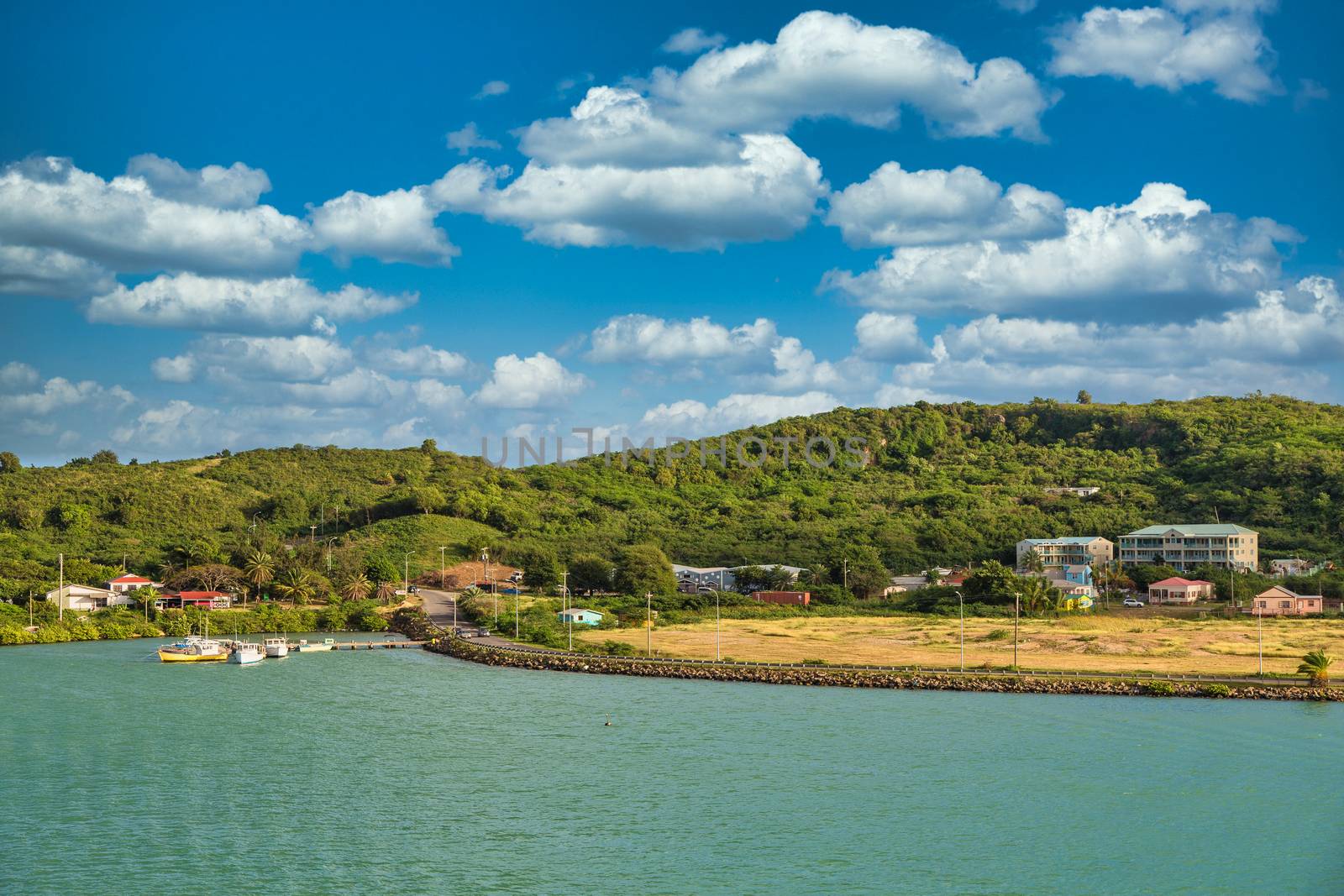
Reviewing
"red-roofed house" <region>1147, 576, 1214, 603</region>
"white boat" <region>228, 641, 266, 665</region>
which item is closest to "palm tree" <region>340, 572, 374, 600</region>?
"white boat" <region>228, 641, 266, 665</region>

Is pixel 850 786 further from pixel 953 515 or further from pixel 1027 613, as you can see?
pixel 953 515

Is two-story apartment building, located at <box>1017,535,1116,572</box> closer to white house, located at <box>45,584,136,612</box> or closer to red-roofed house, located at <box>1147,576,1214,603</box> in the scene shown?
red-roofed house, located at <box>1147,576,1214,603</box>

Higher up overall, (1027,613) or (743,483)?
(743,483)

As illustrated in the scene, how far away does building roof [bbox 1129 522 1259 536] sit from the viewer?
10506 centimetres

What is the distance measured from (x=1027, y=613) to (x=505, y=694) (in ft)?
136

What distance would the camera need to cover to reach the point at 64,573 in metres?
87.6

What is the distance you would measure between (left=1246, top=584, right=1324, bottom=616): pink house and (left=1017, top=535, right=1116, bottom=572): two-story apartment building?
22.5 m

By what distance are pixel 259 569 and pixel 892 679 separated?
174 feet

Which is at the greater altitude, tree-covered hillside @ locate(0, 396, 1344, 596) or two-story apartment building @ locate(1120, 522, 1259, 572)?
tree-covered hillside @ locate(0, 396, 1344, 596)

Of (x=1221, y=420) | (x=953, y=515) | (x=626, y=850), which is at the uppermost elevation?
(x=1221, y=420)

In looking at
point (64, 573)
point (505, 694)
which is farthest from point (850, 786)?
point (64, 573)

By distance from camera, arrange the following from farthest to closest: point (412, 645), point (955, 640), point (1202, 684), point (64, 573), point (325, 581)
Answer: point (325, 581) < point (64, 573) < point (412, 645) < point (955, 640) < point (1202, 684)

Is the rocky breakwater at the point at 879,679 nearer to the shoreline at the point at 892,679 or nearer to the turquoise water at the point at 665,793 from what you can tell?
the shoreline at the point at 892,679

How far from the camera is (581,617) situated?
259ft
